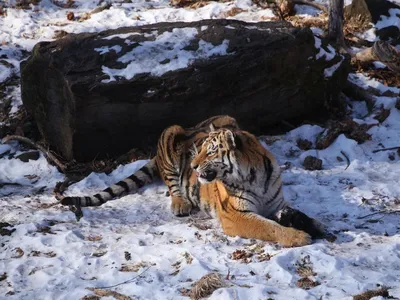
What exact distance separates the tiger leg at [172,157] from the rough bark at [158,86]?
660 mm

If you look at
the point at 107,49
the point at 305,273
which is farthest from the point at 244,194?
the point at 107,49

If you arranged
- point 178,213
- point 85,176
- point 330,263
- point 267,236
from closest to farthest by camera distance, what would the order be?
point 330,263, point 267,236, point 178,213, point 85,176

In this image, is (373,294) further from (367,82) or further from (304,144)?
(367,82)

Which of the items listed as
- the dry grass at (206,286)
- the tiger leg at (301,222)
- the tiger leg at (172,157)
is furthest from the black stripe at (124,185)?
the dry grass at (206,286)

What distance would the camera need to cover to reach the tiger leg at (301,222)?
5953mm

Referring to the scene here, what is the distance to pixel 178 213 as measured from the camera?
690cm

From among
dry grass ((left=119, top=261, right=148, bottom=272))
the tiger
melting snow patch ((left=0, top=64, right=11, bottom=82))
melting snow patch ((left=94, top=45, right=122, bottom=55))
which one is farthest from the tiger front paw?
melting snow patch ((left=0, top=64, right=11, bottom=82))

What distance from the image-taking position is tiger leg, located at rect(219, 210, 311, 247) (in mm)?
5715

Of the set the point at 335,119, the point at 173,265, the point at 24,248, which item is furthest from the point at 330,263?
the point at 335,119

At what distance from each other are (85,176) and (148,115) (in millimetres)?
1087

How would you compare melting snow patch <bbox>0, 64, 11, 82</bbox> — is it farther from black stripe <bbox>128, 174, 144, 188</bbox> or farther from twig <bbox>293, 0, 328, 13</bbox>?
twig <bbox>293, 0, 328, 13</bbox>

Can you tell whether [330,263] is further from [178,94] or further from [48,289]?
[178,94]

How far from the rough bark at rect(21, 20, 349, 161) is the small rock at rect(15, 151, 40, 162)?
275 millimetres

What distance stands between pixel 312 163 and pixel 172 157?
A: 175 cm
